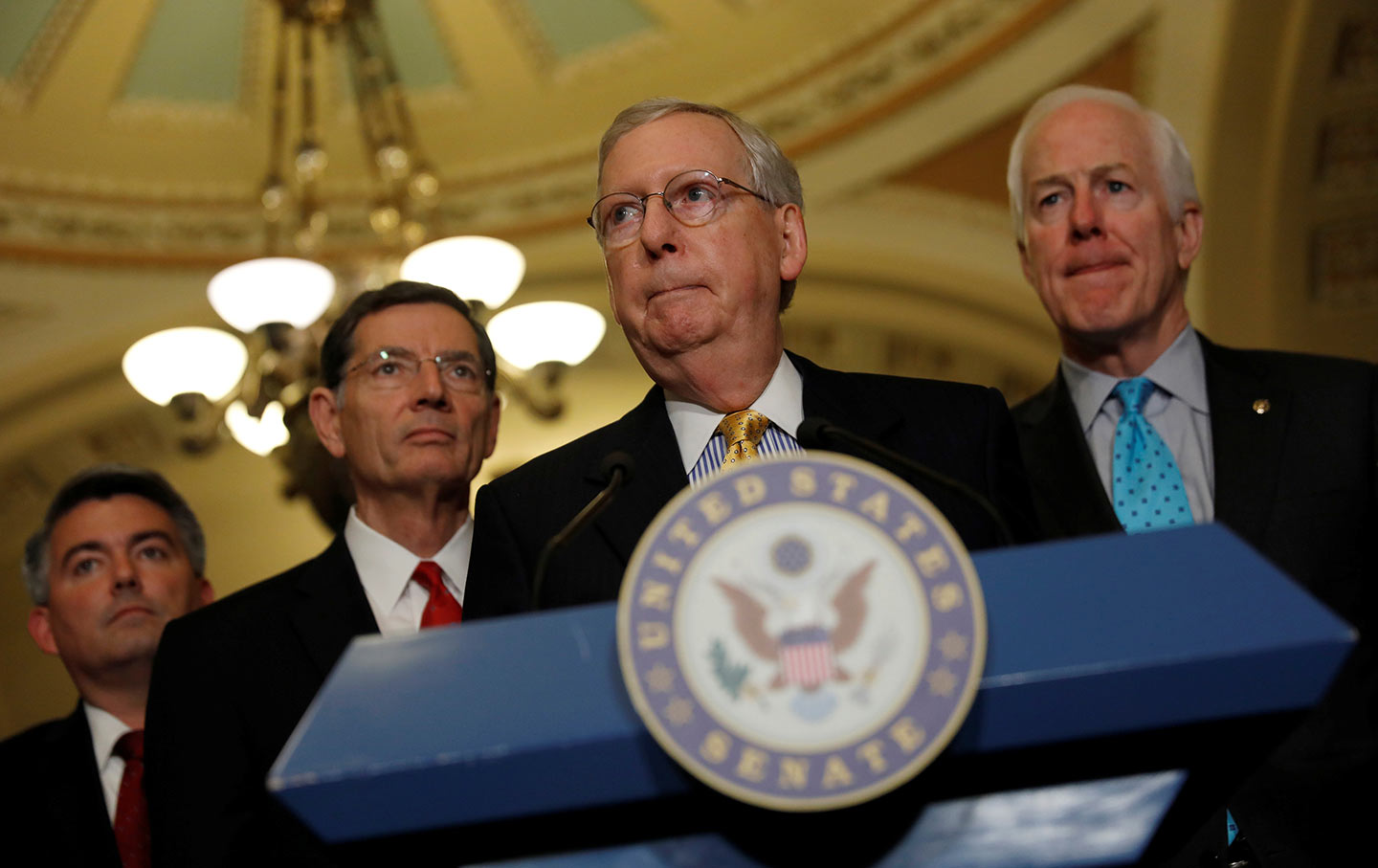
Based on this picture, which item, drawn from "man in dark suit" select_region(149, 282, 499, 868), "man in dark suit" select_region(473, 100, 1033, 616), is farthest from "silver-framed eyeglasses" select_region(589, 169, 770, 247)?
"man in dark suit" select_region(149, 282, 499, 868)

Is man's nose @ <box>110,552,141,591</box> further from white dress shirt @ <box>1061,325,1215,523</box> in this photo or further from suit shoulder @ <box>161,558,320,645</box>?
white dress shirt @ <box>1061,325,1215,523</box>

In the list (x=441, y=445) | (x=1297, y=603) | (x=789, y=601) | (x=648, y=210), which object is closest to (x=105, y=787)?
(x=441, y=445)

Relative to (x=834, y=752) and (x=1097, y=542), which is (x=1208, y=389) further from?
(x=834, y=752)

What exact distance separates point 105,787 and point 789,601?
199cm

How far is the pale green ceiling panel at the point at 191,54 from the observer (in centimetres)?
748

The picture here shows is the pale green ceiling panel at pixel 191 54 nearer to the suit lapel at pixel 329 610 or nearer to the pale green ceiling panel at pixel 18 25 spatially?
the pale green ceiling panel at pixel 18 25

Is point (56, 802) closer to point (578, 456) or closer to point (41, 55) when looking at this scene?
point (578, 456)

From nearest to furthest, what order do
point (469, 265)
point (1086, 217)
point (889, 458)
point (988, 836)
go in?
point (988, 836) < point (889, 458) < point (1086, 217) < point (469, 265)

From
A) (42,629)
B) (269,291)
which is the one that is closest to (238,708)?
(42,629)

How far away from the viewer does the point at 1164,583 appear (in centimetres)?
103

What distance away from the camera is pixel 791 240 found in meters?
1.94

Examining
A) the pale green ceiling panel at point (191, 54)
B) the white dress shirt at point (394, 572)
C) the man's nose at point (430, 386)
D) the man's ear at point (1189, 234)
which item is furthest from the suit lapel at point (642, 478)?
the pale green ceiling panel at point (191, 54)

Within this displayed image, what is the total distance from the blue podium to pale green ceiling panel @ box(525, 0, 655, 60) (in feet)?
22.8

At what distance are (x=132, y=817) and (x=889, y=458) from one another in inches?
68.0
